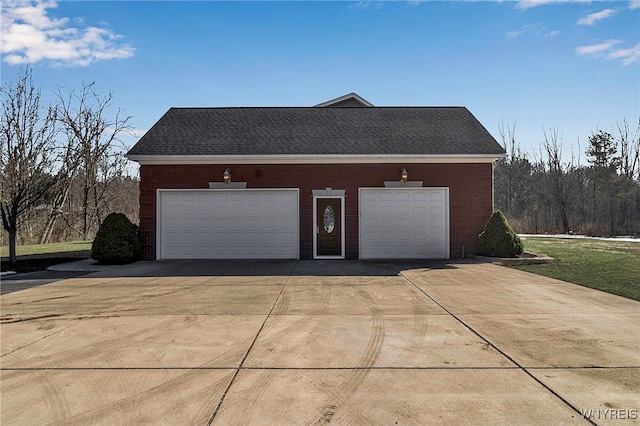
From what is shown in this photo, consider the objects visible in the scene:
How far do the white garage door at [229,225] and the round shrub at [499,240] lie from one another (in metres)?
6.27

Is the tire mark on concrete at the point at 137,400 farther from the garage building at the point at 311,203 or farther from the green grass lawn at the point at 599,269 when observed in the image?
the garage building at the point at 311,203

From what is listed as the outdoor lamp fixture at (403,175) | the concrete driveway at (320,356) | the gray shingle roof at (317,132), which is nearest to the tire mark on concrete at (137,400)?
the concrete driveway at (320,356)

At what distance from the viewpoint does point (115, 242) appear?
12.7m

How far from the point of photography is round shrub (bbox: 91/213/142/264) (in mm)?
12570

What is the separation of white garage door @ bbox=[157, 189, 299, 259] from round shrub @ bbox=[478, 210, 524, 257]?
627 cm

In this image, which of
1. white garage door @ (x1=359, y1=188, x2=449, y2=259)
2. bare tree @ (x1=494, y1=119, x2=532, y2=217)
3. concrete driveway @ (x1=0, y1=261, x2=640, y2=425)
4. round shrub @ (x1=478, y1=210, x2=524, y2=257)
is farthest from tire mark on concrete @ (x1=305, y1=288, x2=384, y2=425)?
bare tree @ (x1=494, y1=119, x2=532, y2=217)

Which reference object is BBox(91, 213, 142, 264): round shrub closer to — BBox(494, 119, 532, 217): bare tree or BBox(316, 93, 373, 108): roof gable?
BBox(316, 93, 373, 108): roof gable

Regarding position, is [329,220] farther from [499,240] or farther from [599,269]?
[599,269]

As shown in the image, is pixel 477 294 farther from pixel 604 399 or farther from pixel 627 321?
pixel 604 399

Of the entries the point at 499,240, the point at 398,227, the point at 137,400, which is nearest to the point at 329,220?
the point at 398,227

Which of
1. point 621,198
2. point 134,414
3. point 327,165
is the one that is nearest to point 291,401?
point 134,414

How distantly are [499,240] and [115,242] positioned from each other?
472 inches

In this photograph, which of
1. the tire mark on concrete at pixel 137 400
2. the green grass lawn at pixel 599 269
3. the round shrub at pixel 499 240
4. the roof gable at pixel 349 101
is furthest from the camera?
the roof gable at pixel 349 101

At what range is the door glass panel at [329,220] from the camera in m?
14.2
